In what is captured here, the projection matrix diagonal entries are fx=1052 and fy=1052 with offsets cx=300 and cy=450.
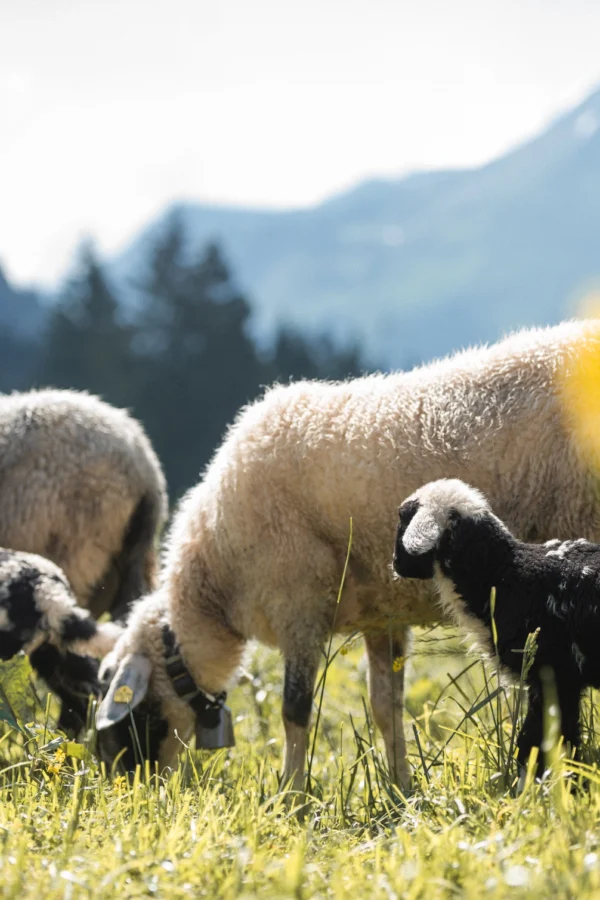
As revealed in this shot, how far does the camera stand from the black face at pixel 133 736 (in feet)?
14.7

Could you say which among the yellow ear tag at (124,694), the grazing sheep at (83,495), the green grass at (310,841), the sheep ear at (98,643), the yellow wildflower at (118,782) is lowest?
the green grass at (310,841)

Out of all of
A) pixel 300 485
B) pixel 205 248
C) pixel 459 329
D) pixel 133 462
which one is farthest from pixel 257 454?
pixel 459 329

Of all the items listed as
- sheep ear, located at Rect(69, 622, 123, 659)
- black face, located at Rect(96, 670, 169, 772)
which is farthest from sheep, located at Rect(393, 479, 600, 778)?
sheep ear, located at Rect(69, 622, 123, 659)

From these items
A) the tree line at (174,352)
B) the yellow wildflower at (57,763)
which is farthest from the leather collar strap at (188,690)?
the tree line at (174,352)

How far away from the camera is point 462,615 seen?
3.45 metres

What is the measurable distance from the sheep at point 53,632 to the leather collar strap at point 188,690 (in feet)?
1.37

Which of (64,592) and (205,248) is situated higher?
(205,248)

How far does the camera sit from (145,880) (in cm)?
215

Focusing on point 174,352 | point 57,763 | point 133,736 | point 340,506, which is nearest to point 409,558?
point 340,506

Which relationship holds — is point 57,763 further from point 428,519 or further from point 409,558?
point 428,519

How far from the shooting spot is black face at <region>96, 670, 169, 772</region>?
14.7 ft

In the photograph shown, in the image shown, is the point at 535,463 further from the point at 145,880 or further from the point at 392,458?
the point at 145,880

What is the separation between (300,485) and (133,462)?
2006 millimetres

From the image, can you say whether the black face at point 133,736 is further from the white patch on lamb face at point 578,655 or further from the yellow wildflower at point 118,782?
the white patch on lamb face at point 578,655
